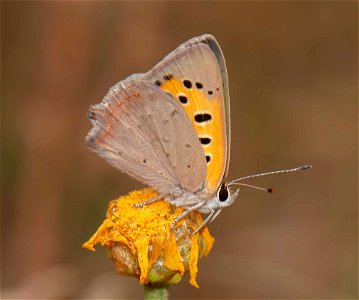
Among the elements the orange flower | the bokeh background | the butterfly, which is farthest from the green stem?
the bokeh background

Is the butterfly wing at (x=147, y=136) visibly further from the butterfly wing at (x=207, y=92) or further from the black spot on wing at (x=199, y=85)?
the black spot on wing at (x=199, y=85)

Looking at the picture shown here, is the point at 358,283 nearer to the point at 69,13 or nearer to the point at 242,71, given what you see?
the point at 242,71

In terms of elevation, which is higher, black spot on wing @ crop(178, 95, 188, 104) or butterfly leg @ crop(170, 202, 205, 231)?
black spot on wing @ crop(178, 95, 188, 104)

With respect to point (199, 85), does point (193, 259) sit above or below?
below

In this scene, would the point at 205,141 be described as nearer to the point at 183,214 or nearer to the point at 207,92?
the point at 207,92

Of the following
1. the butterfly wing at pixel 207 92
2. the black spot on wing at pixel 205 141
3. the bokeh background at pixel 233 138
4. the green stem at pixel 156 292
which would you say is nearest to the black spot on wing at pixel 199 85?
the butterfly wing at pixel 207 92

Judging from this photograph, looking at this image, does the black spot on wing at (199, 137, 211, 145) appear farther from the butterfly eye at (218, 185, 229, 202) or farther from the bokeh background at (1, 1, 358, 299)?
the bokeh background at (1, 1, 358, 299)

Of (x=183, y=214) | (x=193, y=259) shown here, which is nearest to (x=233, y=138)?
(x=183, y=214)

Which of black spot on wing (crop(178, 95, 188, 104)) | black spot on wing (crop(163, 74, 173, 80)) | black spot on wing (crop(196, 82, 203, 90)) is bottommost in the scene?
black spot on wing (crop(178, 95, 188, 104))
